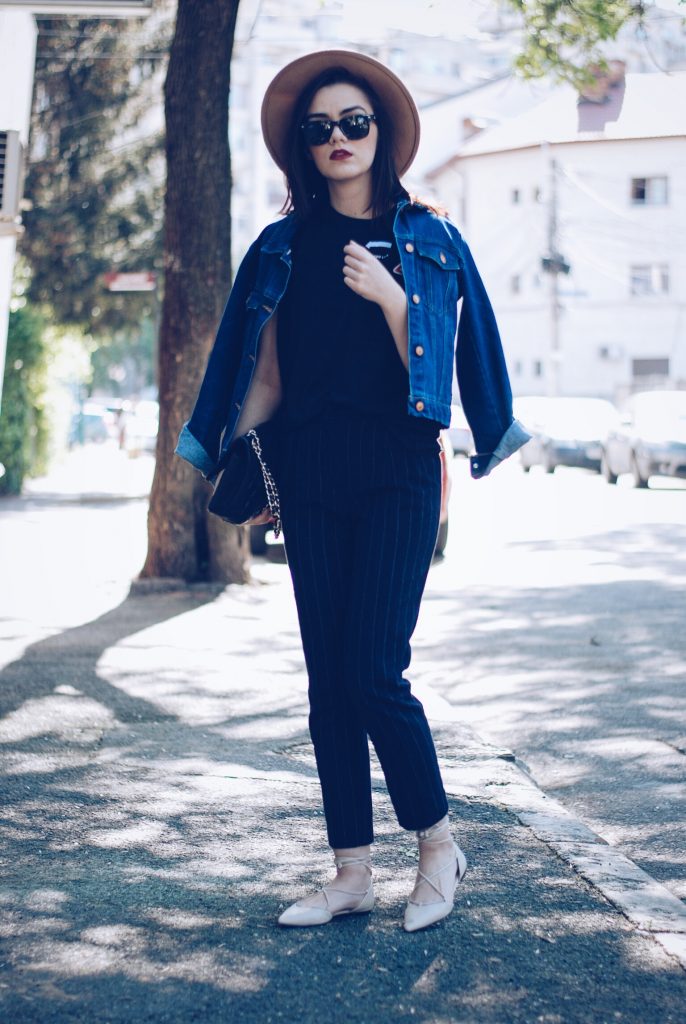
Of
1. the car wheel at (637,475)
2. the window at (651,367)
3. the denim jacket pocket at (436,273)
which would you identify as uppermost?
the window at (651,367)

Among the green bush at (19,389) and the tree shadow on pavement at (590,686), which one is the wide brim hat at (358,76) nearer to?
the tree shadow on pavement at (590,686)

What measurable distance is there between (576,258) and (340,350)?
48.9 meters

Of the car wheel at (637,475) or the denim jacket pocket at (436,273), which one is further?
the car wheel at (637,475)

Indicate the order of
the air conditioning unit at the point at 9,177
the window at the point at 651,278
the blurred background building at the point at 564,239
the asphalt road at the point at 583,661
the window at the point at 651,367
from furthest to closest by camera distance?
the window at the point at 651,367, the window at the point at 651,278, the blurred background building at the point at 564,239, the air conditioning unit at the point at 9,177, the asphalt road at the point at 583,661

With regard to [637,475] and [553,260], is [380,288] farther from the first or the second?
[553,260]

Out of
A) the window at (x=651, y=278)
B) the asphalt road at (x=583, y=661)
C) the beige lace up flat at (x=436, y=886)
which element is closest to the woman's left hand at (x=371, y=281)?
the beige lace up flat at (x=436, y=886)

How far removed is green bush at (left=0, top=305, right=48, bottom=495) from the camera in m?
21.4

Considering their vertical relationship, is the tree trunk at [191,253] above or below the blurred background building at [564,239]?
below

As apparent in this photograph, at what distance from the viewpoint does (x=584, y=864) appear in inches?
149

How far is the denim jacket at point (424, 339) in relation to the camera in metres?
3.31

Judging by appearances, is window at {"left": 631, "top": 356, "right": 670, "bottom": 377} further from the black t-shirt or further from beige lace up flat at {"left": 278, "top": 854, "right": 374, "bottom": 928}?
beige lace up flat at {"left": 278, "top": 854, "right": 374, "bottom": 928}

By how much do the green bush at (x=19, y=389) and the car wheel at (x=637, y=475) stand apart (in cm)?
973

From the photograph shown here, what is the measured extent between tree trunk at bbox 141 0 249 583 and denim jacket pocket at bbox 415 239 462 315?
6.21m

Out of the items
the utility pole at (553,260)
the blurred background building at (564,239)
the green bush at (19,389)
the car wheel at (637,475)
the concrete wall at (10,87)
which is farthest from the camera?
the blurred background building at (564,239)
